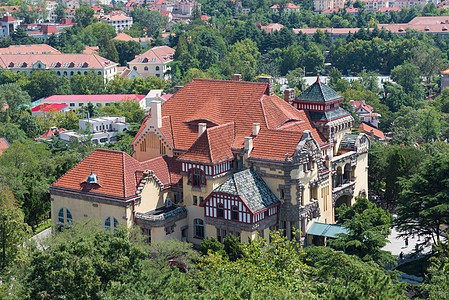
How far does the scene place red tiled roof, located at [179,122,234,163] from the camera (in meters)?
79.1

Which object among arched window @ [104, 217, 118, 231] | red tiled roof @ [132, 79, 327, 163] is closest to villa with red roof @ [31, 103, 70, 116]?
Result: red tiled roof @ [132, 79, 327, 163]

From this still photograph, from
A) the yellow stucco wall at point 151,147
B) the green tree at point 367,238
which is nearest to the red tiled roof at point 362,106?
the yellow stucco wall at point 151,147

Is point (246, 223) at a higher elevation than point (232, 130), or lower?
lower

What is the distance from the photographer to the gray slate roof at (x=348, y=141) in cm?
8950

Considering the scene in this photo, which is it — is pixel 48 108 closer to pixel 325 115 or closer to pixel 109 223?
pixel 325 115

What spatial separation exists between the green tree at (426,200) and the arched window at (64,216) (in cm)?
3181

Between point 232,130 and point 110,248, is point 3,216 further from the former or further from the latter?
point 232,130

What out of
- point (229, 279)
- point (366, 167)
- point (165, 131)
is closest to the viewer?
point (229, 279)

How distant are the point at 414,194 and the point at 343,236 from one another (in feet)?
30.6

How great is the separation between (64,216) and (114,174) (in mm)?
7179

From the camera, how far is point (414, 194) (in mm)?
77875

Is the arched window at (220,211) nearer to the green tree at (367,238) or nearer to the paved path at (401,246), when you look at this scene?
the green tree at (367,238)

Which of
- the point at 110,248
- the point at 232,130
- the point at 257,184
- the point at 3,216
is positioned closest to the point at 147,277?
the point at 110,248

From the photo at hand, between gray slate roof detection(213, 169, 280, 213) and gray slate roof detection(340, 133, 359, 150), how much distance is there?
15.1m
